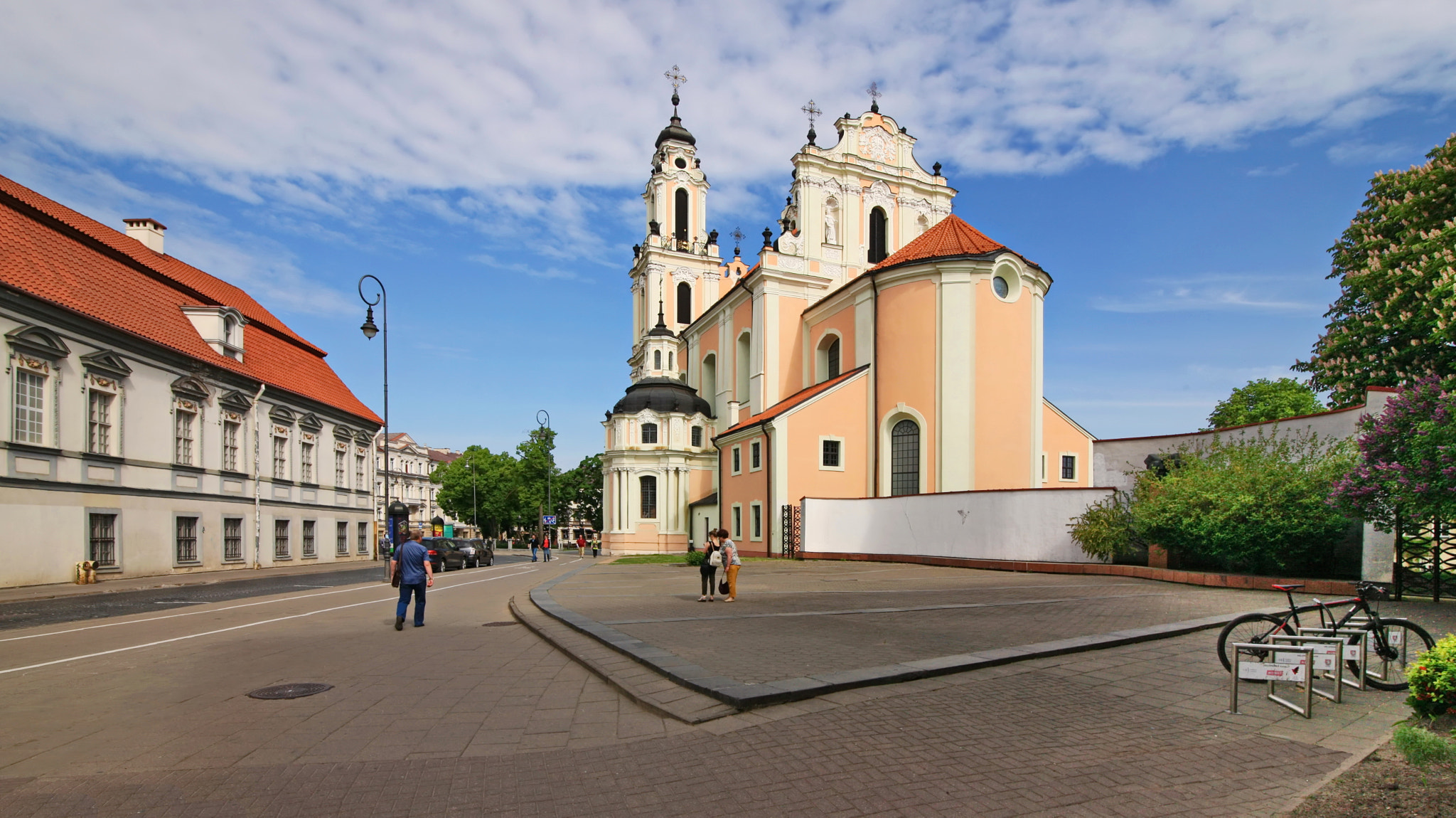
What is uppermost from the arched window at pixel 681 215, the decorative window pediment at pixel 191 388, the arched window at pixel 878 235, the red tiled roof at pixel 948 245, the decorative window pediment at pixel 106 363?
the arched window at pixel 681 215

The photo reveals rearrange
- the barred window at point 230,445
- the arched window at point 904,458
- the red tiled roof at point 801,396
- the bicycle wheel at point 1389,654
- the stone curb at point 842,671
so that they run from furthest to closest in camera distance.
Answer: the red tiled roof at point 801,396, the arched window at point 904,458, the barred window at point 230,445, the bicycle wheel at point 1389,654, the stone curb at point 842,671

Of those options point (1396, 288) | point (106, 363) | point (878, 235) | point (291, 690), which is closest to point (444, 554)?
point (106, 363)

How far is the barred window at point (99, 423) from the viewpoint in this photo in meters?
21.9

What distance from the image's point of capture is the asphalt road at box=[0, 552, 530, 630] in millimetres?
13797

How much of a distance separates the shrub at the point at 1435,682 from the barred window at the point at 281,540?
113ft

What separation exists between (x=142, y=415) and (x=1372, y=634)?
29.1 meters

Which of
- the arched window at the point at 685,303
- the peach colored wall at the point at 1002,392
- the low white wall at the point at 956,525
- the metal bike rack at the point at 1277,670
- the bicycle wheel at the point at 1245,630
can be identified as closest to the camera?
the metal bike rack at the point at 1277,670

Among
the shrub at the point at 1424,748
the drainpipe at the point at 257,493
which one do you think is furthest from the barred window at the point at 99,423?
the shrub at the point at 1424,748

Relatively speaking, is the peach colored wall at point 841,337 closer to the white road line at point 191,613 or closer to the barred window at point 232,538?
the white road line at point 191,613

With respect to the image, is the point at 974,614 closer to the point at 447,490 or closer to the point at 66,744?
the point at 66,744

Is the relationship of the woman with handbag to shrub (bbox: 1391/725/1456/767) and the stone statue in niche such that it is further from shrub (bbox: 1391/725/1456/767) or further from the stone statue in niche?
the stone statue in niche

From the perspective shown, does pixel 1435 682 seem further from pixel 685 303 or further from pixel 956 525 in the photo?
pixel 685 303

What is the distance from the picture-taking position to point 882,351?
34.0 metres

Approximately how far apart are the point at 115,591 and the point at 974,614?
20703 mm
